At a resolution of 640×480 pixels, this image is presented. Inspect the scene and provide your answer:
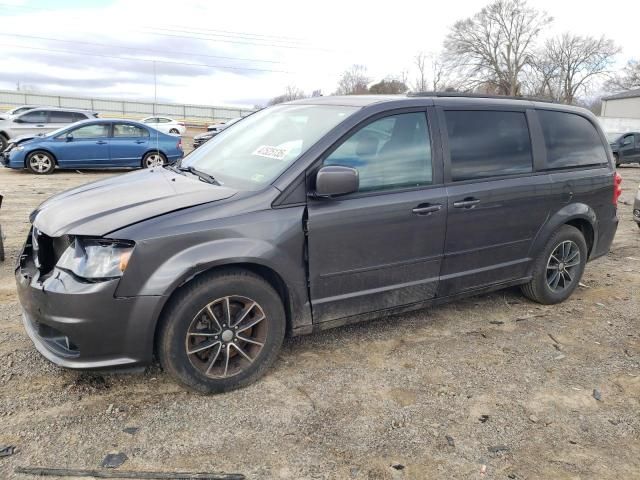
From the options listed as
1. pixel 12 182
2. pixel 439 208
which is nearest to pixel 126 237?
pixel 439 208

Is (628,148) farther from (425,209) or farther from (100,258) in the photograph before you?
(100,258)

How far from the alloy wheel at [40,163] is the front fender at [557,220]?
12280mm

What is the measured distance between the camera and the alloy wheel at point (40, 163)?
42.1 ft

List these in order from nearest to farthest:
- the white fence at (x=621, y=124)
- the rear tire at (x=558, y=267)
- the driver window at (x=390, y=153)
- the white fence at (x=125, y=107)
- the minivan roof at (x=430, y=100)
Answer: the driver window at (x=390, y=153), the minivan roof at (x=430, y=100), the rear tire at (x=558, y=267), the white fence at (x=621, y=124), the white fence at (x=125, y=107)

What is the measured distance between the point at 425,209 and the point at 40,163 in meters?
12.2

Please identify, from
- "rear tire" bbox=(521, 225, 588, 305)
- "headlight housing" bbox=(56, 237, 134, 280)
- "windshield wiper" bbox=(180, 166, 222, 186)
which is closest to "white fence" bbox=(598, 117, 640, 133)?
"rear tire" bbox=(521, 225, 588, 305)

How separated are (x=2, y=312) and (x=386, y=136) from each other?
3.33 m

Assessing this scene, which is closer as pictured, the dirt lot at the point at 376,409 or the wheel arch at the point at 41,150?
the dirt lot at the point at 376,409

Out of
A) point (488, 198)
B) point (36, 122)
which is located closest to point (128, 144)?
point (36, 122)

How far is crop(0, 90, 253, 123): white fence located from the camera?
2090 inches

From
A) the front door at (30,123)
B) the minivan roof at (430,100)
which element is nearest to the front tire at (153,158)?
the front door at (30,123)

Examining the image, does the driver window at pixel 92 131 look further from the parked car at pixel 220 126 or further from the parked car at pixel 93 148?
the parked car at pixel 220 126

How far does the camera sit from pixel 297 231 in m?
3.16

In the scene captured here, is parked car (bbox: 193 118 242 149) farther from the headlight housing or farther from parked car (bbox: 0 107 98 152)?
parked car (bbox: 0 107 98 152)
